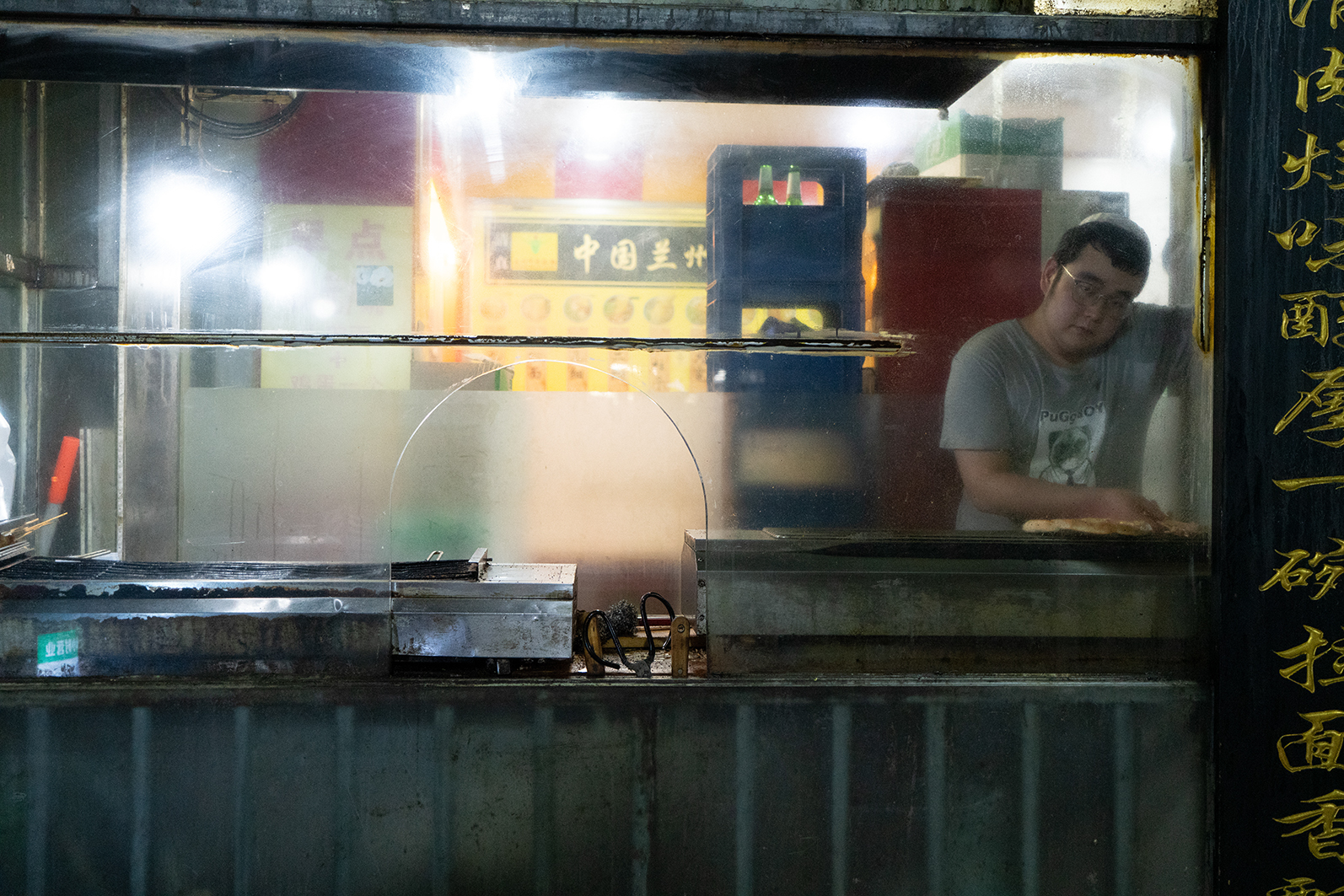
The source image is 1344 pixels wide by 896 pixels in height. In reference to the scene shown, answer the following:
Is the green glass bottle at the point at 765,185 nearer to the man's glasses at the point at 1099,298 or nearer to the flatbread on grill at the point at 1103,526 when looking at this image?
the man's glasses at the point at 1099,298

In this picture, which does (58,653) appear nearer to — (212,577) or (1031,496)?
(212,577)

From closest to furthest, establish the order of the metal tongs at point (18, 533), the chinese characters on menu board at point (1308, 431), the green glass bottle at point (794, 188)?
the chinese characters on menu board at point (1308, 431) → the metal tongs at point (18, 533) → the green glass bottle at point (794, 188)

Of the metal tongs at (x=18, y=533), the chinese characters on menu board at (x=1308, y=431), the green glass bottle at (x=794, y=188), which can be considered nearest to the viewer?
the chinese characters on menu board at (x=1308, y=431)

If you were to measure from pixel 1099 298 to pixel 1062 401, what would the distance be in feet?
1.01

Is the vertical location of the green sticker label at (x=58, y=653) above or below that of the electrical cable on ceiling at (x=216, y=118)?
below

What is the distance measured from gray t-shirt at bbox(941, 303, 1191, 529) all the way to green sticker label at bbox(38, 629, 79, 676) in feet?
7.76

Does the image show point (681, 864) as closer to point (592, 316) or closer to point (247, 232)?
point (592, 316)

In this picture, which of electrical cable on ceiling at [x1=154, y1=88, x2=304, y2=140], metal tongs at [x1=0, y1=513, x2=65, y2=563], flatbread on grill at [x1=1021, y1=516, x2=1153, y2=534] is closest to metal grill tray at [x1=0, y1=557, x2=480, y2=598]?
metal tongs at [x1=0, y1=513, x2=65, y2=563]

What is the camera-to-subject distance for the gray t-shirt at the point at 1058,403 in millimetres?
2113

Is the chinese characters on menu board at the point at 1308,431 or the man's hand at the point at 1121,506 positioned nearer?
the chinese characters on menu board at the point at 1308,431

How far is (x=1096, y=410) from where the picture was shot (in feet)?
6.93

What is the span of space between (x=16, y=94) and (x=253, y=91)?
64 centimetres

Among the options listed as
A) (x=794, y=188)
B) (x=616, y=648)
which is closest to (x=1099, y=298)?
(x=794, y=188)

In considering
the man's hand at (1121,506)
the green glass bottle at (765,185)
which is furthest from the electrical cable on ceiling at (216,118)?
the man's hand at (1121,506)
